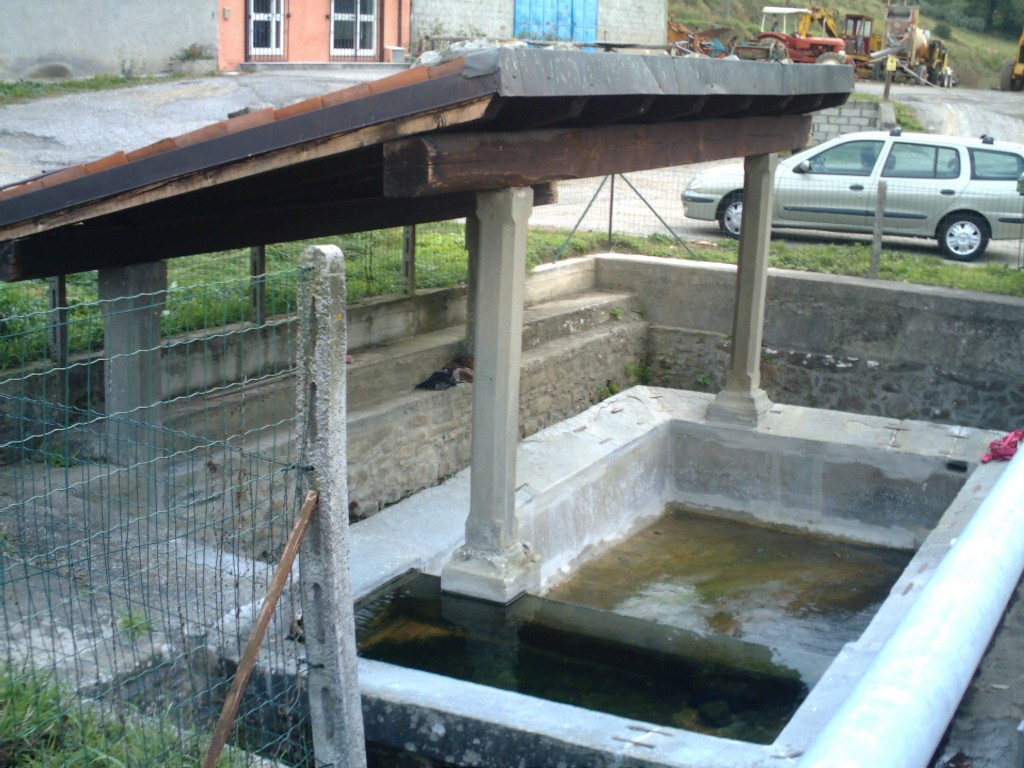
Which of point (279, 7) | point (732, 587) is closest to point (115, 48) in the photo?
point (279, 7)

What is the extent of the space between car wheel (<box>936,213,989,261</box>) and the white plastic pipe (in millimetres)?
14812

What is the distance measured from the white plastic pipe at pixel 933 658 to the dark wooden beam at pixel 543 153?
434 cm

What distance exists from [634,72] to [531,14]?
28.2 metres

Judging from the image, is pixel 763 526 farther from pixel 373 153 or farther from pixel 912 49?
pixel 912 49

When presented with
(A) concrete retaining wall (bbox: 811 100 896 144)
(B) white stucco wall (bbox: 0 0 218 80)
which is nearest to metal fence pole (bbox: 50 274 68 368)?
(B) white stucco wall (bbox: 0 0 218 80)

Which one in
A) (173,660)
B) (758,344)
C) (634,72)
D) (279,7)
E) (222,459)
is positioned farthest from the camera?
(279,7)

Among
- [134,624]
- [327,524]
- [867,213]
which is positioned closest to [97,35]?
[867,213]

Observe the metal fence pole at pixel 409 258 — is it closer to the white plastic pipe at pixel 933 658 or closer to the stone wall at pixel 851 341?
the stone wall at pixel 851 341

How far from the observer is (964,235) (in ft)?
49.5

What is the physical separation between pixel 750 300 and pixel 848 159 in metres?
6.88

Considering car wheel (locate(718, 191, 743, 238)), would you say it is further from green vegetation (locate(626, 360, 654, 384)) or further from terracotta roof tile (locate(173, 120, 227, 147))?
terracotta roof tile (locate(173, 120, 227, 147))

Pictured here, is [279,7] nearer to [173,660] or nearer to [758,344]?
[758,344]

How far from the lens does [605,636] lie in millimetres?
6449

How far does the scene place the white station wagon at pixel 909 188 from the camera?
49.1ft
